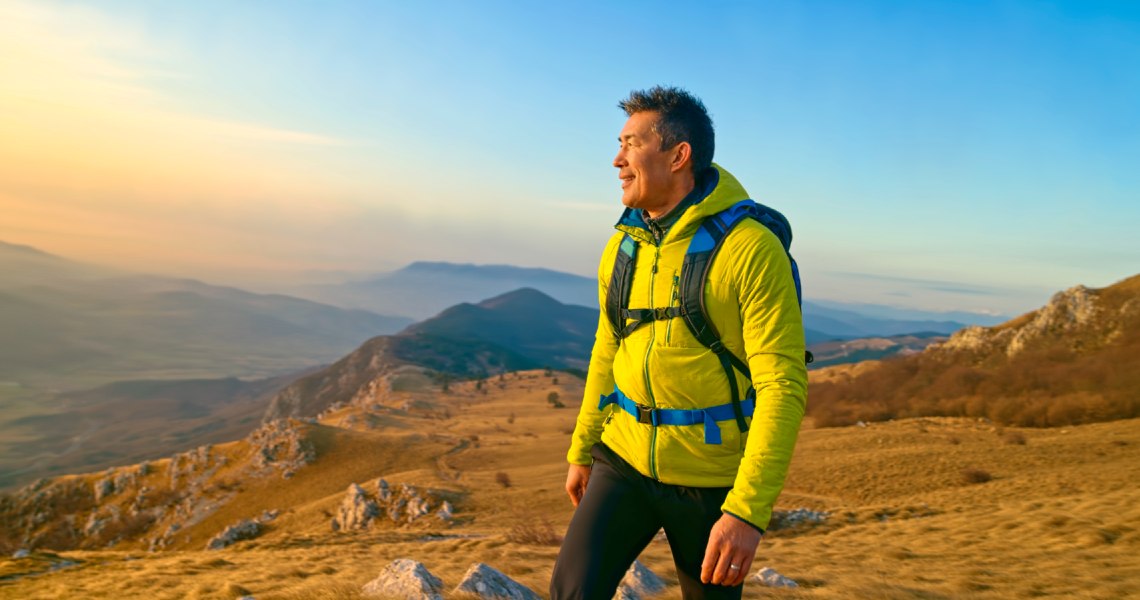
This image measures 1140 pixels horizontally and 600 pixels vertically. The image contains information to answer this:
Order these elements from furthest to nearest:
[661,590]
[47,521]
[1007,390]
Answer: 1. [47,521]
2. [1007,390]
3. [661,590]

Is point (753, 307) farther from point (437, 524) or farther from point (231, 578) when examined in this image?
point (437, 524)

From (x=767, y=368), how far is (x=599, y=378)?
1124mm

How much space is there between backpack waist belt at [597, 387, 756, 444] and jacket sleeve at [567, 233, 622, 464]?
0.33 metres

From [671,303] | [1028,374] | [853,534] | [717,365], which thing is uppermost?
[671,303]

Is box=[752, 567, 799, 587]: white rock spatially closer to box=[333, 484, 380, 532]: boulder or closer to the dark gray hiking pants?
the dark gray hiking pants

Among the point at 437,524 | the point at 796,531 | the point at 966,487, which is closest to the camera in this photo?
the point at 796,531

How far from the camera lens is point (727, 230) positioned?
248 centimetres

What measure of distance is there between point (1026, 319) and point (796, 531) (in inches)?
1583

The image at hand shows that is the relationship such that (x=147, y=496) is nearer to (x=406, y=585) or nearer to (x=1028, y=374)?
(x=406, y=585)

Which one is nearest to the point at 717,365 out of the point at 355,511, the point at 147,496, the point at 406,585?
the point at 406,585

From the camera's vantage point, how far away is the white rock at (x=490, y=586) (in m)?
5.86

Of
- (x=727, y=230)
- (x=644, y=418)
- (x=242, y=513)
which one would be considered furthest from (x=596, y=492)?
(x=242, y=513)

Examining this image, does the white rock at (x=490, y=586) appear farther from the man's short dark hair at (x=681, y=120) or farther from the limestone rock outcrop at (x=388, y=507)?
the limestone rock outcrop at (x=388, y=507)

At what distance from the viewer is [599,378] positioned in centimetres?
323
